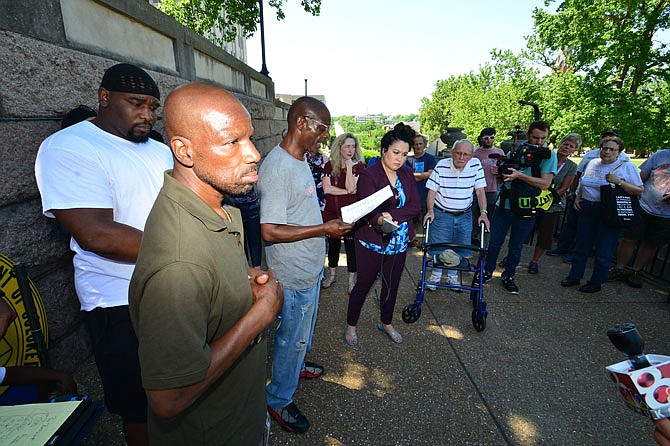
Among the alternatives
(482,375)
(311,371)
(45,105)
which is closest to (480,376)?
(482,375)

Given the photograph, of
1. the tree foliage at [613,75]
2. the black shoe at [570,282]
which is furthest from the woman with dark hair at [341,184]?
the tree foliage at [613,75]

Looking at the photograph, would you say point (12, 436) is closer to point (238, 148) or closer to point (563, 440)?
→ point (238, 148)

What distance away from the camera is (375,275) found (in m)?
3.26

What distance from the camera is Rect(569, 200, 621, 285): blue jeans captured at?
14.9 feet

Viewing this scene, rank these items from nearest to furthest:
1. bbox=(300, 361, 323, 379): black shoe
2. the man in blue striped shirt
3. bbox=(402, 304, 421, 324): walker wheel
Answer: bbox=(300, 361, 323, 379): black shoe, bbox=(402, 304, 421, 324): walker wheel, the man in blue striped shirt

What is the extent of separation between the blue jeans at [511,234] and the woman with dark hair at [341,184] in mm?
2186

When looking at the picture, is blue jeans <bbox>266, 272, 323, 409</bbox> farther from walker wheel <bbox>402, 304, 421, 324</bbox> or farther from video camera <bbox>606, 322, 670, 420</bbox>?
walker wheel <bbox>402, 304, 421, 324</bbox>

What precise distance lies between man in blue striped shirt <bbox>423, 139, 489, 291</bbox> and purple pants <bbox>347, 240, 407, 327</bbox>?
112 centimetres

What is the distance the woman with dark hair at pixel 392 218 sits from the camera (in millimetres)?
3176

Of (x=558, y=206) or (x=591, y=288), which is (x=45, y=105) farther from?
(x=558, y=206)

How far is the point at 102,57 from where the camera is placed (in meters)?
2.55

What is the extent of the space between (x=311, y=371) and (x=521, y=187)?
3.75m

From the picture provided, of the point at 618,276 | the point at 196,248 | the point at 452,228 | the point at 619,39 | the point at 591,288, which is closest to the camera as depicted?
the point at 196,248

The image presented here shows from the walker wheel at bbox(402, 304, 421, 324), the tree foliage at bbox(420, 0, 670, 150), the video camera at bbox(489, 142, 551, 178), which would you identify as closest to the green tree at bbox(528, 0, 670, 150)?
the tree foliage at bbox(420, 0, 670, 150)
